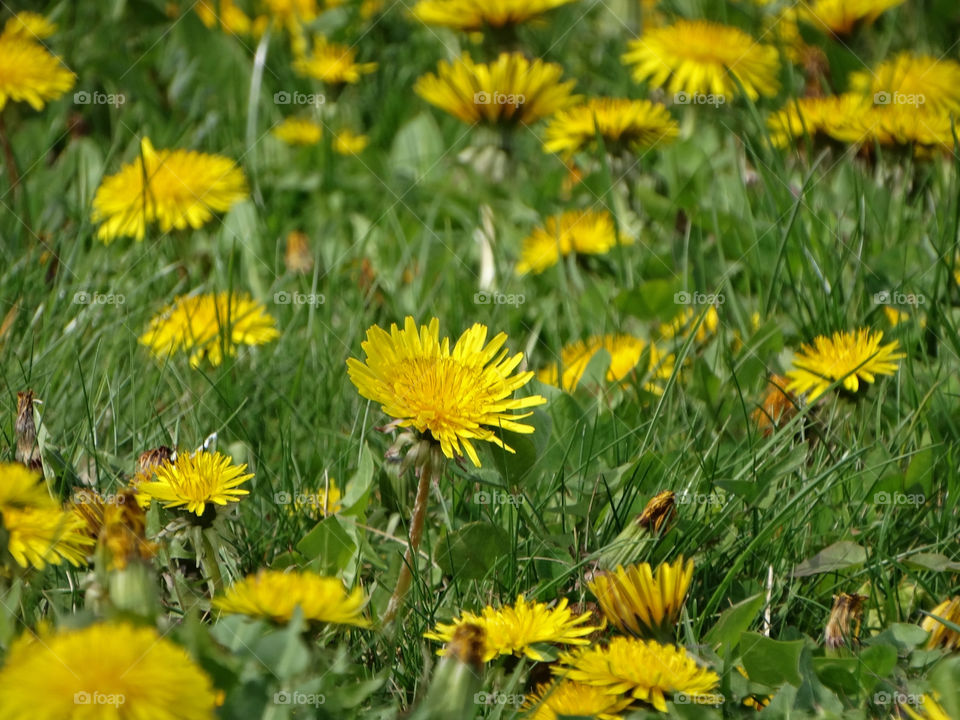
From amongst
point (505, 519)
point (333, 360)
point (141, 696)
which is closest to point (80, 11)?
point (333, 360)

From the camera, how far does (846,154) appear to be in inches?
121

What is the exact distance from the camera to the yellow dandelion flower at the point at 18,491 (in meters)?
1.61

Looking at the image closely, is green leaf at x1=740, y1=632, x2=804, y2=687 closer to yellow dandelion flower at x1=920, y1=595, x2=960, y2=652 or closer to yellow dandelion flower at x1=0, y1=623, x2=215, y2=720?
yellow dandelion flower at x1=920, y1=595, x2=960, y2=652

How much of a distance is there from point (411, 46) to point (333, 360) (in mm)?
1973

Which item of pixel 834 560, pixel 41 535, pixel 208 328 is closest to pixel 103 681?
pixel 41 535

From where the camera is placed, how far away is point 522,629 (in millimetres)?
1632

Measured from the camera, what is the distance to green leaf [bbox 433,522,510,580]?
1871 mm

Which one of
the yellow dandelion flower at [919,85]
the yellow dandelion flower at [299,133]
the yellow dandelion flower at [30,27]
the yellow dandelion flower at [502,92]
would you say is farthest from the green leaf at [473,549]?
the yellow dandelion flower at [30,27]

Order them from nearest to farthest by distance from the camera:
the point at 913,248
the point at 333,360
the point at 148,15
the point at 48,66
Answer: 1. the point at 333,360
2. the point at 913,248
3. the point at 48,66
4. the point at 148,15

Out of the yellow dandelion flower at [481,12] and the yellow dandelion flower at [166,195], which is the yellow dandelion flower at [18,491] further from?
the yellow dandelion flower at [481,12]

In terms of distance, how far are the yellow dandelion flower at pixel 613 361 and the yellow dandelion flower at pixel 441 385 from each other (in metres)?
0.55

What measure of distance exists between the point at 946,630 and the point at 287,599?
0.98 m

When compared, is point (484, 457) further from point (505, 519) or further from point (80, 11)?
point (80, 11)

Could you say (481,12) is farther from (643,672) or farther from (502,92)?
(643,672)
